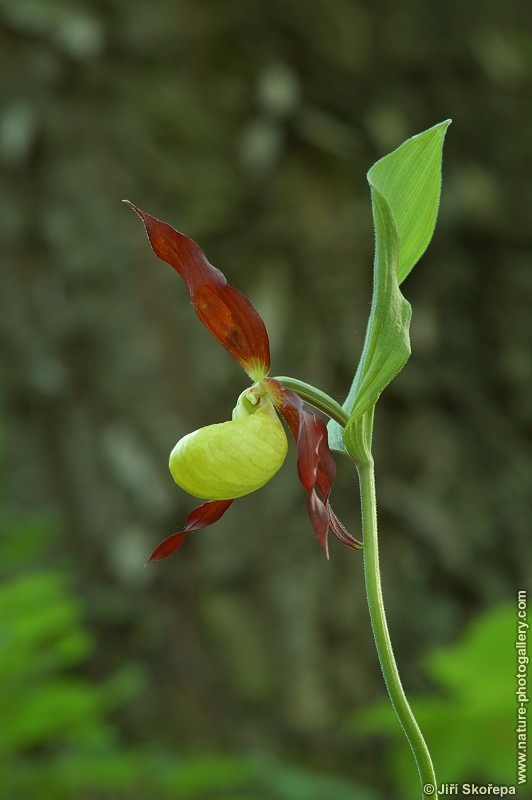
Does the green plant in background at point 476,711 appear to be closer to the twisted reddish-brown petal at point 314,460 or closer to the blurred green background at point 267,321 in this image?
the blurred green background at point 267,321

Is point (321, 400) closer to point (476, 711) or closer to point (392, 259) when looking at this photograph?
point (392, 259)

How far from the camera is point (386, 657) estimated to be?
1.25 ft

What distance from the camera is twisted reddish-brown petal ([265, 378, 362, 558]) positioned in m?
0.45

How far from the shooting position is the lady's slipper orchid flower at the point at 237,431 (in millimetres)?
490

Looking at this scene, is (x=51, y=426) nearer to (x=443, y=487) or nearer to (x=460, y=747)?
(x=443, y=487)

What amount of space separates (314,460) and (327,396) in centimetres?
4

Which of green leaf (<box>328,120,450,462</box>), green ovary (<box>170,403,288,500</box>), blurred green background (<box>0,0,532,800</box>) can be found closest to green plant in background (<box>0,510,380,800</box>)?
blurred green background (<box>0,0,532,800</box>)

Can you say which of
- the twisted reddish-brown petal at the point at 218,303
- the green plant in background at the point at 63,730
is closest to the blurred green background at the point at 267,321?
the green plant in background at the point at 63,730

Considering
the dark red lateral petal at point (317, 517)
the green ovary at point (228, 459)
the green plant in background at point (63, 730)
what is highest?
the green ovary at point (228, 459)

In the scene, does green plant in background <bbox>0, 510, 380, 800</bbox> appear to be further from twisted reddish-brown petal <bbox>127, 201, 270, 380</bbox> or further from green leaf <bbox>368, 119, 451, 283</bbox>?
green leaf <bbox>368, 119, 451, 283</bbox>

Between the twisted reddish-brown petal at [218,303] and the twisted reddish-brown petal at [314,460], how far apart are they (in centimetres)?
2

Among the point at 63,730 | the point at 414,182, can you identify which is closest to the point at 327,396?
the point at 414,182

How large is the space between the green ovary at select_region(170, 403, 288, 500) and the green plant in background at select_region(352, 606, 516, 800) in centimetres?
69

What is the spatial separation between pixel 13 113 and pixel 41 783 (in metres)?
1.14
